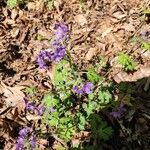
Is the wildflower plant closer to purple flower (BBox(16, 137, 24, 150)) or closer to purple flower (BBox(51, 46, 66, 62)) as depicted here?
purple flower (BBox(51, 46, 66, 62))

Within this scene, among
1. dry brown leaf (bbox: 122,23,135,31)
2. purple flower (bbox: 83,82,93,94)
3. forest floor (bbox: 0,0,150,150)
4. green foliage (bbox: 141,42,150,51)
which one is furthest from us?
dry brown leaf (bbox: 122,23,135,31)

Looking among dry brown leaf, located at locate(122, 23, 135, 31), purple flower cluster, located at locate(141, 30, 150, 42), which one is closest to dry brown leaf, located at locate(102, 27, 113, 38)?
dry brown leaf, located at locate(122, 23, 135, 31)

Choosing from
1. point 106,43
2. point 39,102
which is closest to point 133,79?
point 106,43

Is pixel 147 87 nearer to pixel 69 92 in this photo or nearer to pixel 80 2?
pixel 69 92

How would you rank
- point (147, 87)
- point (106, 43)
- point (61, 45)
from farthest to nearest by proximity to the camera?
point (106, 43) → point (147, 87) → point (61, 45)

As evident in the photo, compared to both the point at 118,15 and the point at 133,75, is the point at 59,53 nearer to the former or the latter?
the point at 133,75

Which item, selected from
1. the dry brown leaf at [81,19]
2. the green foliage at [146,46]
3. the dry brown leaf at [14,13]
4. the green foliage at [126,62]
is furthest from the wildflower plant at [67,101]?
the dry brown leaf at [14,13]

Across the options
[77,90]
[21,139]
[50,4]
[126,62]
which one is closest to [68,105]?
[77,90]
